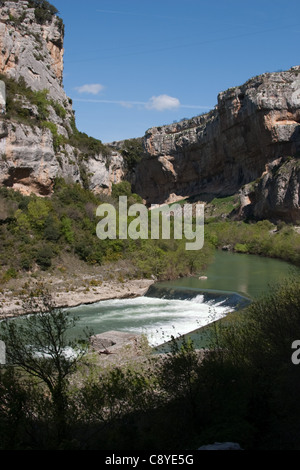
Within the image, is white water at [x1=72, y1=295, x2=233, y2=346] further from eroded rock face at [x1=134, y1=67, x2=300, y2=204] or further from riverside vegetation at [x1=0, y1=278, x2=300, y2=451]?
eroded rock face at [x1=134, y1=67, x2=300, y2=204]

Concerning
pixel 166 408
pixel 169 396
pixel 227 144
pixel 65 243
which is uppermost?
pixel 227 144

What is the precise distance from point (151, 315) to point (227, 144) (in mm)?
58460

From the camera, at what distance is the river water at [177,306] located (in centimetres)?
2033

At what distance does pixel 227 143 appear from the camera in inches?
→ 2990

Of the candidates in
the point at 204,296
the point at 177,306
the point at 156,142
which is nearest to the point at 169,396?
the point at 177,306

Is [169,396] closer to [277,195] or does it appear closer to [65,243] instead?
[65,243]

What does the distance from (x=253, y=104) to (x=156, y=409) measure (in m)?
63.7

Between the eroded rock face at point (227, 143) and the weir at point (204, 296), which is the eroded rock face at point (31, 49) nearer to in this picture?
the weir at point (204, 296)

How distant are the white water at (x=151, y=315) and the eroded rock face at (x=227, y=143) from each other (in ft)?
149

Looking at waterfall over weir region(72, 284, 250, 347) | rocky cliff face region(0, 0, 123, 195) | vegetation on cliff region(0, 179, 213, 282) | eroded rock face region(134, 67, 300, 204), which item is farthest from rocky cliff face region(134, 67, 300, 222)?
waterfall over weir region(72, 284, 250, 347)

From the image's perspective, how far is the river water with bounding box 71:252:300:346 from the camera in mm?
20328

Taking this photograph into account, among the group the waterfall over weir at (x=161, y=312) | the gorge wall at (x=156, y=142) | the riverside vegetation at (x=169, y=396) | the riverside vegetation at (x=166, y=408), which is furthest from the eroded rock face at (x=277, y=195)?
the riverside vegetation at (x=166, y=408)

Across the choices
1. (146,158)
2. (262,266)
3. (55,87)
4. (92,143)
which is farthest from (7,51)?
(146,158)

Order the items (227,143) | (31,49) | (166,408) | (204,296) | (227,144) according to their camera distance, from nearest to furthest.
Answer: (166,408) → (204,296) → (31,49) → (227,143) → (227,144)
